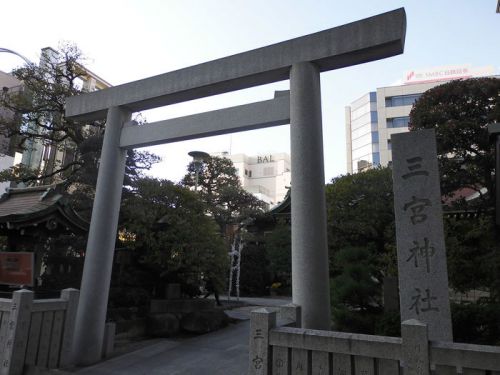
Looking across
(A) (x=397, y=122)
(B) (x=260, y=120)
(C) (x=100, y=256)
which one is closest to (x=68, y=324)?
(C) (x=100, y=256)

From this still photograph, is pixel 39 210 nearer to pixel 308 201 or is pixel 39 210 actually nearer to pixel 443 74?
pixel 308 201

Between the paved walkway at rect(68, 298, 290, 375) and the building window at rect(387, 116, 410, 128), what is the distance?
153ft

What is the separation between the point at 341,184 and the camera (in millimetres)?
15422

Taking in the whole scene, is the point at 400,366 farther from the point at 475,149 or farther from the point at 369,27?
the point at 475,149

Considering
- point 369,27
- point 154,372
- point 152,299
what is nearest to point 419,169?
point 369,27

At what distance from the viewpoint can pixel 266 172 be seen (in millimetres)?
74250

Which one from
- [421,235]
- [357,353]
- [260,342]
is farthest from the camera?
[421,235]

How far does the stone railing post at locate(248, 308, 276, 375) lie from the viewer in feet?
14.6

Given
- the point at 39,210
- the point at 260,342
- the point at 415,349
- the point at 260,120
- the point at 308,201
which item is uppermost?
the point at 260,120

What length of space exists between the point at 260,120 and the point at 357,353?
4.62m

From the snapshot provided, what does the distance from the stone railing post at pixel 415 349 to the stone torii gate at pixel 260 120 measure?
217cm

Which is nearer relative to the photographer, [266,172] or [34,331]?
[34,331]

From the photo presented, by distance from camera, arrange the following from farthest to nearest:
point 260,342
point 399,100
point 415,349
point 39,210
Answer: point 399,100, point 39,210, point 260,342, point 415,349

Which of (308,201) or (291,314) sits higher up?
(308,201)
